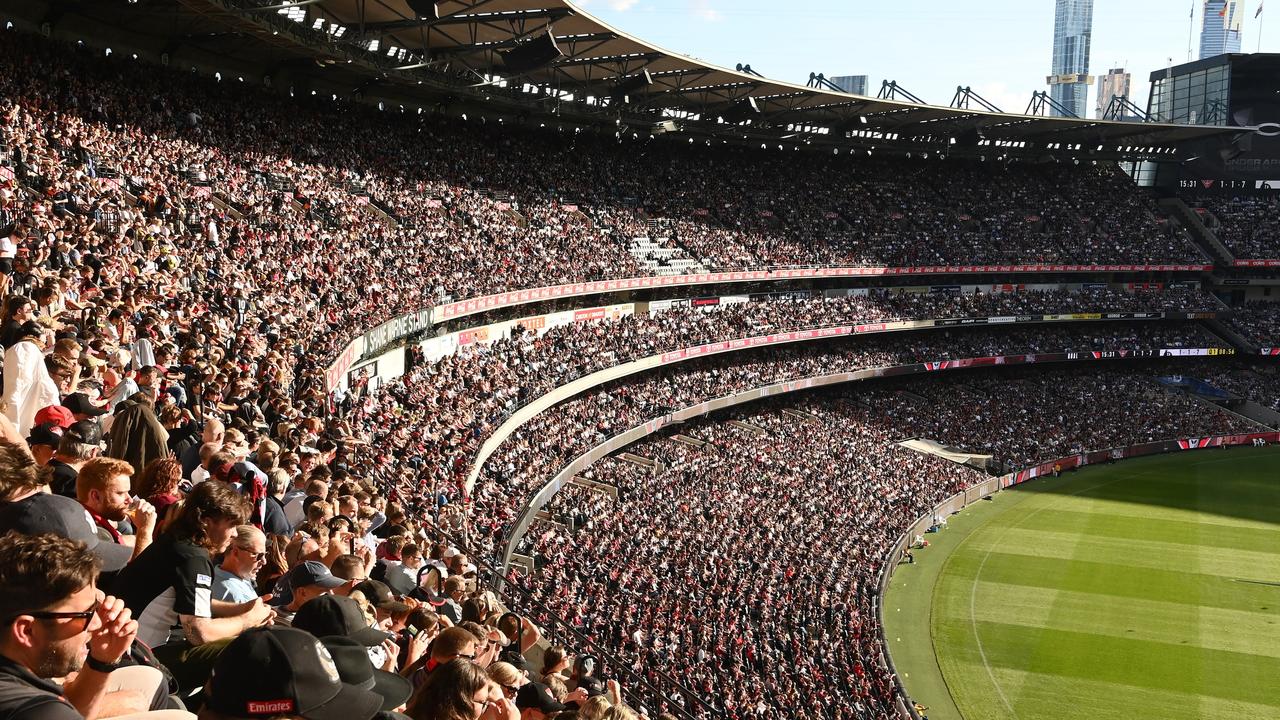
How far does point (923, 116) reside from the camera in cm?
4909

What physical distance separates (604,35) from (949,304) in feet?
88.7

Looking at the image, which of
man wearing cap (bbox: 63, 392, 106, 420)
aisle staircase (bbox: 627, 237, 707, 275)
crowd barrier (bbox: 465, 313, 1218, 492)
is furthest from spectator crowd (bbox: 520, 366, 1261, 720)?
man wearing cap (bbox: 63, 392, 106, 420)

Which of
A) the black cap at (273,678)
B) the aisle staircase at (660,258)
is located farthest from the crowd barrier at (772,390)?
the black cap at (273,678)

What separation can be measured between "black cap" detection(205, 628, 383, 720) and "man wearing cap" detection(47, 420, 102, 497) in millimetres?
2763

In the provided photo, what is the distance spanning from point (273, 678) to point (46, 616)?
70cm

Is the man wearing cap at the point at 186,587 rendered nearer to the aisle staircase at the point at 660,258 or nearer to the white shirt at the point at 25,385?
the white shirt at the point at 25,385

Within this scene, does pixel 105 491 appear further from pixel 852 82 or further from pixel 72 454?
pixel 852 82

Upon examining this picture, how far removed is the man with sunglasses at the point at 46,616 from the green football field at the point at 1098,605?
71.2ft

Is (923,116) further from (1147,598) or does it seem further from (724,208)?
(1147,598)

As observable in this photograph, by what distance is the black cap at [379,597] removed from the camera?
18.7 ft

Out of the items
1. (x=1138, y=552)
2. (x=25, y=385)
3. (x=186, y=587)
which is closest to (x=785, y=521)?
(x=1138, y=552)

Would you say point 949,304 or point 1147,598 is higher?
point 949,304

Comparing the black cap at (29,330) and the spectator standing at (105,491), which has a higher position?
the black cap at (29,330)

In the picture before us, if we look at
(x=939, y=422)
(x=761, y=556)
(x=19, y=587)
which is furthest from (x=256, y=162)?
(x=939, y=422)
